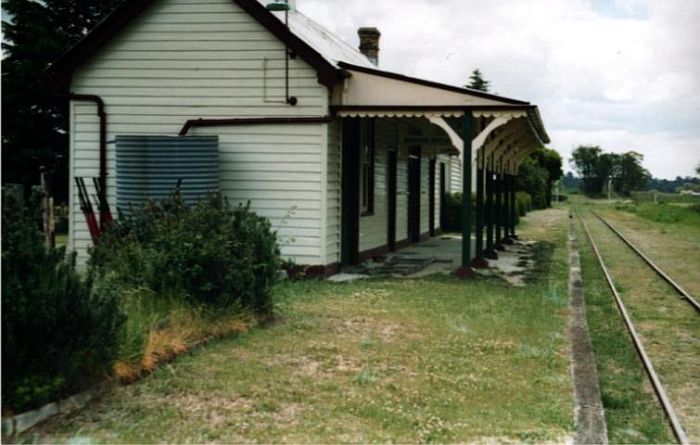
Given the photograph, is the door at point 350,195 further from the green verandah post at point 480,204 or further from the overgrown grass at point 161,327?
the overgrown grass at point 161,327

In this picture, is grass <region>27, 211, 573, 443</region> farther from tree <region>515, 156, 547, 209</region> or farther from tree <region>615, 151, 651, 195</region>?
tree <region>615, 151, 651, 195</region>

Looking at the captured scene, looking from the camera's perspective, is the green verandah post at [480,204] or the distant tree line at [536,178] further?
the distant tree line at [536,178]

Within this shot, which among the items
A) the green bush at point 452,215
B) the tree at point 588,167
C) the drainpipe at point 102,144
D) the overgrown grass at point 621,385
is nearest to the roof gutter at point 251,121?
the drainpipe at point 102,144

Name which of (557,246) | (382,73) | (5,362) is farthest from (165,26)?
(557,246)

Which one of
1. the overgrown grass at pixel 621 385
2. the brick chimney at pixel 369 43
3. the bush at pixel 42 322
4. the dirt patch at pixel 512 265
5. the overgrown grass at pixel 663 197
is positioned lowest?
the overgrown grass at pixel 621 385

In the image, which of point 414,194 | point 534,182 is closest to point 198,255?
point 414,194

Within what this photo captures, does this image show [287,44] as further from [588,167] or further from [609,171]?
[588,167]

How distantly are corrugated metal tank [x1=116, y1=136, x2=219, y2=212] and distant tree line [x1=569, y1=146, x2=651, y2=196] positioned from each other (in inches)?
3178

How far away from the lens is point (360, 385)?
20.8ft

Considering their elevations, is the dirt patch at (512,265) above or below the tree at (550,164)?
below

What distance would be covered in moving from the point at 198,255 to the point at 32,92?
66.3 ft

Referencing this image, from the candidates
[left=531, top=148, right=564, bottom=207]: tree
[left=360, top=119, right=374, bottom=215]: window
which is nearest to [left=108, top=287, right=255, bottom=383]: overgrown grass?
[left=360, top=119, right=374, bottom=215]: window

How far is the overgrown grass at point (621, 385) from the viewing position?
18.9ft

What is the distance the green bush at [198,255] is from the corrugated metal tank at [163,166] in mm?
3506
